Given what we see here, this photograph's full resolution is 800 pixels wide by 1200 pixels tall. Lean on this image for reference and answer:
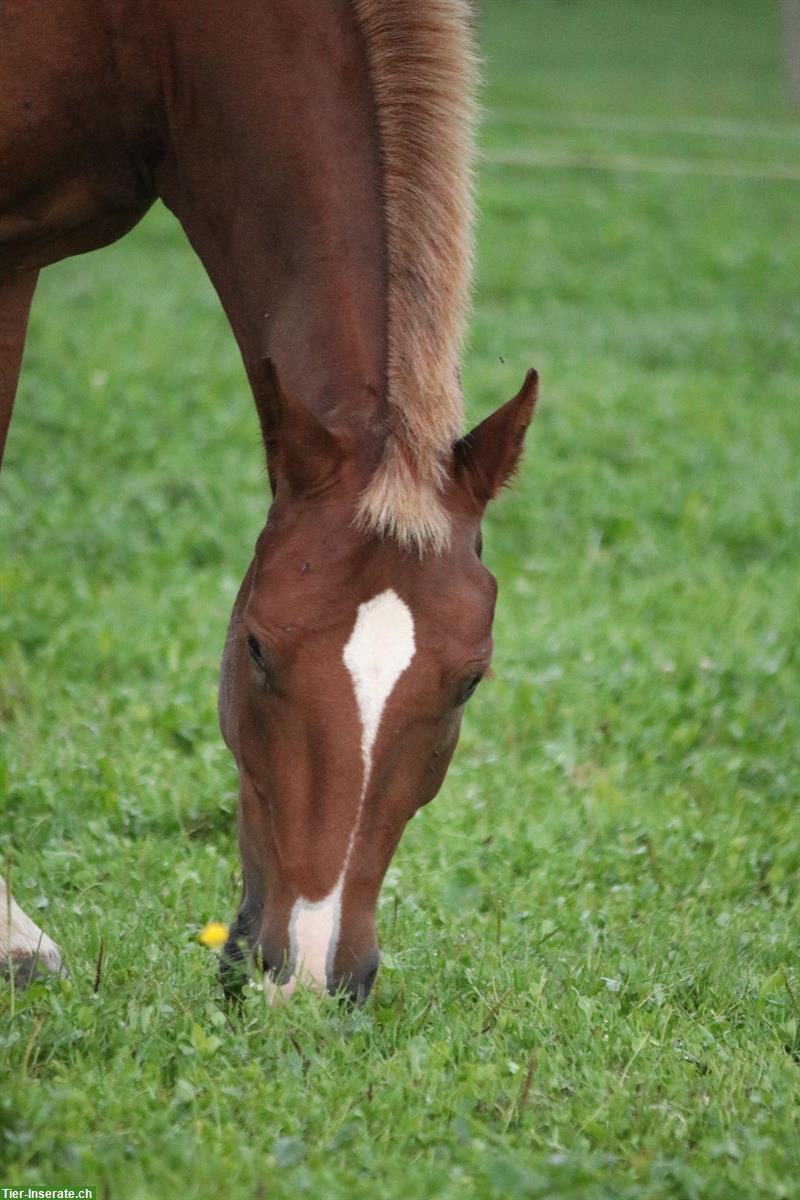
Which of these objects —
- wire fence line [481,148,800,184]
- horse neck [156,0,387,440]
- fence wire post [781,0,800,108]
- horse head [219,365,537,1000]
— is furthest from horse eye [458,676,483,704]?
fence wire post [781,0,800,108]

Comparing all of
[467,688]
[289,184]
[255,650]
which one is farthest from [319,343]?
[467,688]

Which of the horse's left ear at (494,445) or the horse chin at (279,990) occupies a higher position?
the horse's left ear at (494,445)

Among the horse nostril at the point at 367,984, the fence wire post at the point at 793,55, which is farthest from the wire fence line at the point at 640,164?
the horse nostril at the point at 367,984

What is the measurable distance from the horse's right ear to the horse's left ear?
229mm

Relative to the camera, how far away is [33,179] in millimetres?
3281

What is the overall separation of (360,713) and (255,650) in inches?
10.1

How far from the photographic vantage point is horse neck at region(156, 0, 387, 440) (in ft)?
9.39

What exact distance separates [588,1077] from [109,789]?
5.80ft

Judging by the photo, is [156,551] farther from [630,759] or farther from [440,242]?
[440,242]

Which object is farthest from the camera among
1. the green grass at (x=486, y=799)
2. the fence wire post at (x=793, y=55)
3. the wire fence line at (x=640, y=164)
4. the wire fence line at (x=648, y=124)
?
the fence wire post at (x=793, y=55)

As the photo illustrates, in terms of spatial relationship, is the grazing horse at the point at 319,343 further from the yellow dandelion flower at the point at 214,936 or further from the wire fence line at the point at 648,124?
the wire fence line at the point at 648,124

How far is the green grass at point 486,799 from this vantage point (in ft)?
8.11

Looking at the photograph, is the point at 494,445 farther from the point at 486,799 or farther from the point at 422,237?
the point at 486,799

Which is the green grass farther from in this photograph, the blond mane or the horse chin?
the blond mane
